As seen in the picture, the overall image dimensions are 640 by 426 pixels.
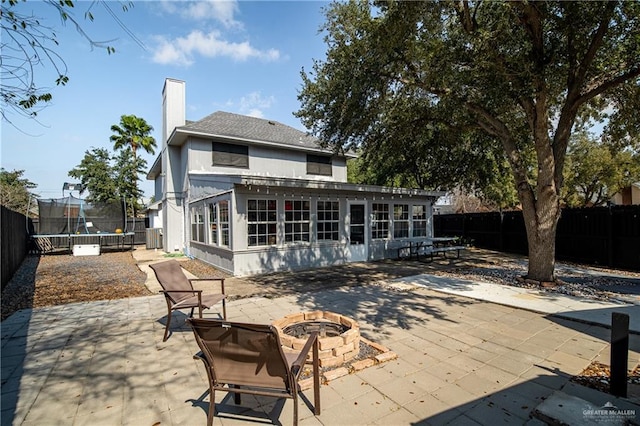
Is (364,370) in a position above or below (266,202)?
below

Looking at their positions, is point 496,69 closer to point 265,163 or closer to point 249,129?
point 265,163

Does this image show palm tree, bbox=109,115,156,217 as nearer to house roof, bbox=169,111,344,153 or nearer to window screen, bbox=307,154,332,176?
house roof, bbox=169,111,344,153

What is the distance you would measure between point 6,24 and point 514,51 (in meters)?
8.88

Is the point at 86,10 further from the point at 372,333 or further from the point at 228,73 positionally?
the point at 228,73

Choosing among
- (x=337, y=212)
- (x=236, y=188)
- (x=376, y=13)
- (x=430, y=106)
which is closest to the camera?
(x=376, y=13)

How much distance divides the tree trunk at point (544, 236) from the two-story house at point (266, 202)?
5087mm

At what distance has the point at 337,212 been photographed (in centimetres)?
1078

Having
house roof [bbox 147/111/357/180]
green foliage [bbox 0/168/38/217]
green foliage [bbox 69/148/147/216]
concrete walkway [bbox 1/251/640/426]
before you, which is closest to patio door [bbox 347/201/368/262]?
house roof [bbox 147/111/357/180]

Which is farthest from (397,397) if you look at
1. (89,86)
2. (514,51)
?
(514,51)

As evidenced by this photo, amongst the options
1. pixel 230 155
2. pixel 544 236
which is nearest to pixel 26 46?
pixel 544 236

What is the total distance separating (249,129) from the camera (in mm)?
14383

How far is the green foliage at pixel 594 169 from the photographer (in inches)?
666

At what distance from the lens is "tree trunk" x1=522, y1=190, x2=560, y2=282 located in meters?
Answer: 7.23

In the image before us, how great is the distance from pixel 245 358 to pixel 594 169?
2262cm
